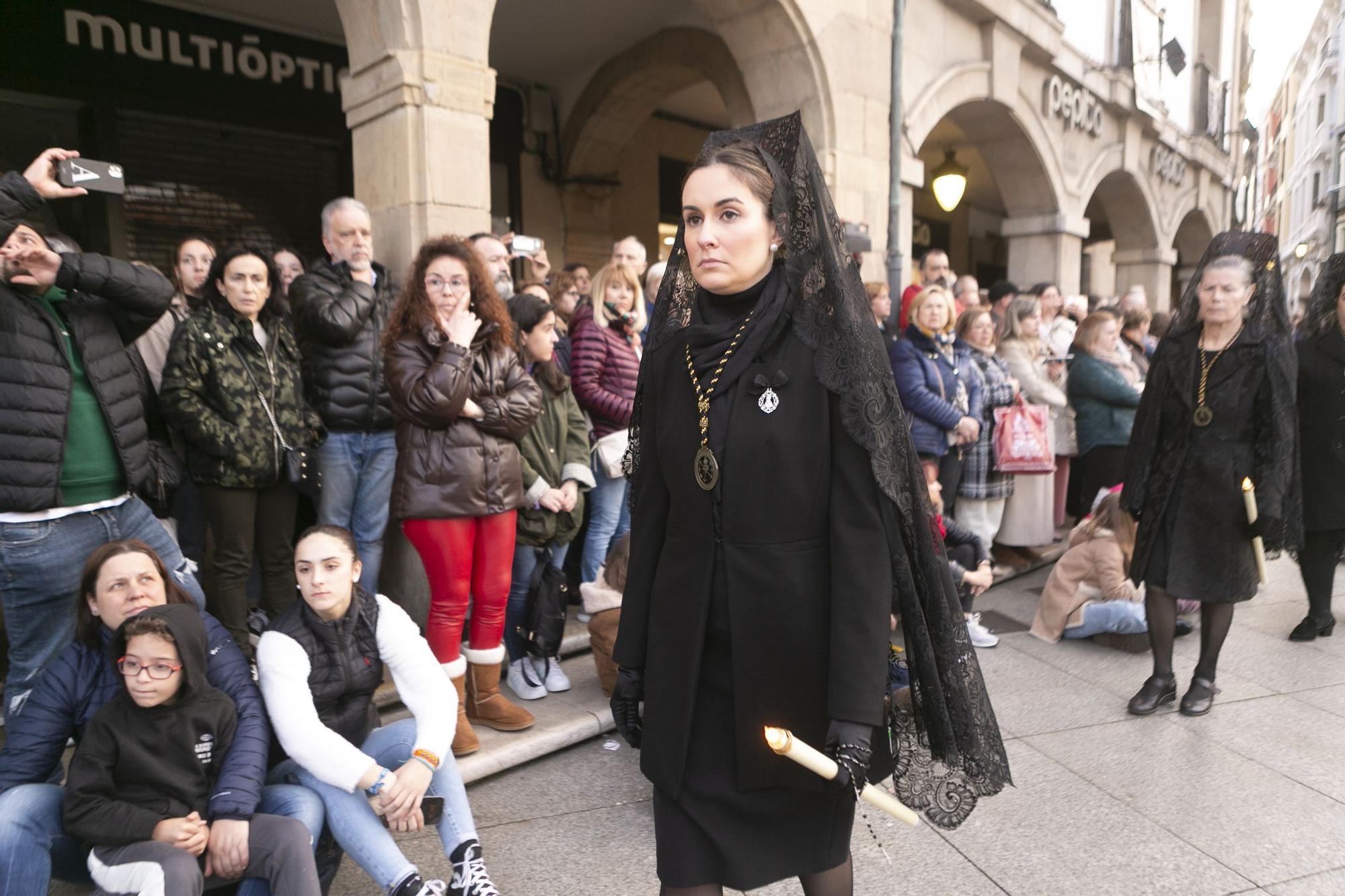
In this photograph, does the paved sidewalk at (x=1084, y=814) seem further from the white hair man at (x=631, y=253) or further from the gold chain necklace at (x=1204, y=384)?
the white hair man at (x=631, y=253)

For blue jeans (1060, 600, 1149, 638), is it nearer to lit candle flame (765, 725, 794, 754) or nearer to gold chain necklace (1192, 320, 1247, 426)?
gold chain necklace (1192, 320, 1247, 426)

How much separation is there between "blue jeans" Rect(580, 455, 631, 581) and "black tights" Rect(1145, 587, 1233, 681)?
2714 mm

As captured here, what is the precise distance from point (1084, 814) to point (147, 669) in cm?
324

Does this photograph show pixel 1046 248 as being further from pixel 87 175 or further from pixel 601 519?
pixel 87 175

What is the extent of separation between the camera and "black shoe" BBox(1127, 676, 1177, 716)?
14.3ft

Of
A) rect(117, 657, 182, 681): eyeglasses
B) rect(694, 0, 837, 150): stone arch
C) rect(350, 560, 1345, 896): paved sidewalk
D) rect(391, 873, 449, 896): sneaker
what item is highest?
rect(694, 0, 837, 150): stone arch

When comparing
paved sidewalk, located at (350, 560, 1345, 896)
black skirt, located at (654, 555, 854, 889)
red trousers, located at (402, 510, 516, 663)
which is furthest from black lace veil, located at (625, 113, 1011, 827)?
red trousers, located at (402, 510, 516, 663)

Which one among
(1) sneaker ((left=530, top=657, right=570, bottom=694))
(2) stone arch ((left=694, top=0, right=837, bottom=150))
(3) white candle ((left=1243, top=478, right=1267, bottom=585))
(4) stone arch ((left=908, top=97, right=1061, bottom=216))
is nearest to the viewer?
(3) white candle ((left=1243, top=478, right=1267, bottom=585))

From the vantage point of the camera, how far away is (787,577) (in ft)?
6.23

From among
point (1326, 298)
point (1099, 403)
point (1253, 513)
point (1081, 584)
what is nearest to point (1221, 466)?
point (1253, 513)

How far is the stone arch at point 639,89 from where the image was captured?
382 inches

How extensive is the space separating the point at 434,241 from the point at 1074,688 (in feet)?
12.8

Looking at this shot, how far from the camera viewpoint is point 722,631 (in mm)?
1951

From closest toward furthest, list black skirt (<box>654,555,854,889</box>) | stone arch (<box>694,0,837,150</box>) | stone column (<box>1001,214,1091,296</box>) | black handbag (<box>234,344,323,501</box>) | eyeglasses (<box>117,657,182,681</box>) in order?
black skirt (<box>654,555,854,889</box>), eyeglasses (<box>117,657,182,681</box>), black handbag (<box>234,344,323,501</box>), stone arch (<box>694,0,837,150</box>), stone column (<box>1001,214,1091,296</box>)
